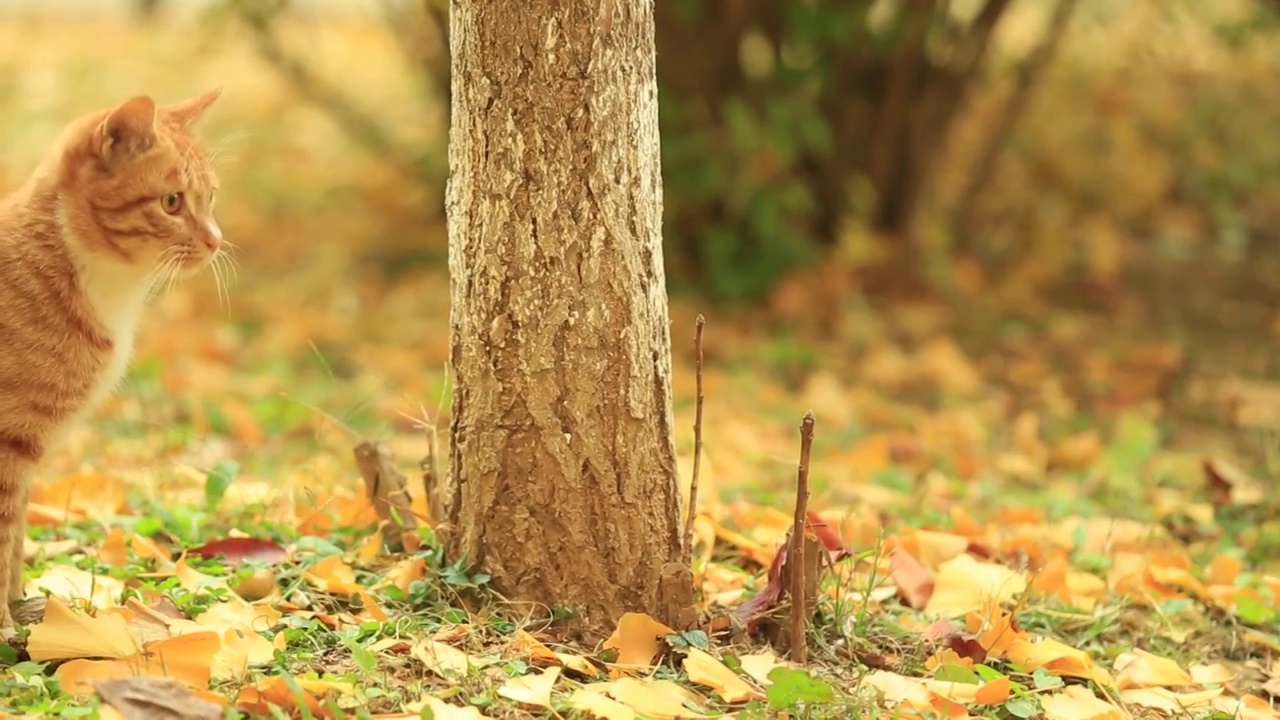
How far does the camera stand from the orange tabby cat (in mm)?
2273

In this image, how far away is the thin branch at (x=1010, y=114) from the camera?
5570mm

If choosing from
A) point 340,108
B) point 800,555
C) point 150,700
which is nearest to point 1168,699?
point 800,555

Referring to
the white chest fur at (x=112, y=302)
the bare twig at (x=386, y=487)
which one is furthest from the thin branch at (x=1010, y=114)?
the white chest fur at (x=112, y=302)

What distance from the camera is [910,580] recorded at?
2.72 metres

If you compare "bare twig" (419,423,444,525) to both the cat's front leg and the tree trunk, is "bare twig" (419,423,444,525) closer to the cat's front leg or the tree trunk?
the tree trunk

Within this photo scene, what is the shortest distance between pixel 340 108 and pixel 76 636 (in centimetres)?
415

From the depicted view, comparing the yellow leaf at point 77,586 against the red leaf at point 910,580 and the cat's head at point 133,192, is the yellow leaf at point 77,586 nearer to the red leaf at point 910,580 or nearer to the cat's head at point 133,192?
the cat's head at point 133,192

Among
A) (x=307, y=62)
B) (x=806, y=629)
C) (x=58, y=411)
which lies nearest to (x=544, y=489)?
(x=806, y=629)

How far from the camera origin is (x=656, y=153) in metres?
2.33

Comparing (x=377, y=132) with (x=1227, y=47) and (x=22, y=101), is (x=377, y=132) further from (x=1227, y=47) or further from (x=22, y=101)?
(x=1227, y=47)

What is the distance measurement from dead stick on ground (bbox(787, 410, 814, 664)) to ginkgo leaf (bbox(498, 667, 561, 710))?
41 centimetres

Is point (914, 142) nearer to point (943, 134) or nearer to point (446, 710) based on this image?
point (943, 134)

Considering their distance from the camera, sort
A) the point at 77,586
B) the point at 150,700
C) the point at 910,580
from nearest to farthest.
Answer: the point at 150,700 → the point at 77,586 → the point at 910,580

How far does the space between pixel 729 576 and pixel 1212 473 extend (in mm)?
1618
